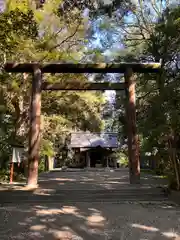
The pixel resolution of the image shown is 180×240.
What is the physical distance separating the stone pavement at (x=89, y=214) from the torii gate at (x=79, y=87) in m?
1.19

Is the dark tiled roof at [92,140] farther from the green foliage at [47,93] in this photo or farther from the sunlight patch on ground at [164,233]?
the sunlight patch on ground at [164,233]

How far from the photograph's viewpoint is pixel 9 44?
6.96 m

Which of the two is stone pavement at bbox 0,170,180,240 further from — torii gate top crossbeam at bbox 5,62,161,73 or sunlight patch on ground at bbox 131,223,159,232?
torii gate top crossbeam at bbox 5,62,161,73

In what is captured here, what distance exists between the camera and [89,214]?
21.0 feet

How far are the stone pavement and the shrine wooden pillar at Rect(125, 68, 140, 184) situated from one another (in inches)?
44.4

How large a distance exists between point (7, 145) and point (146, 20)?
9.44 metres

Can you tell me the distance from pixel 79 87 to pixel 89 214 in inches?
237

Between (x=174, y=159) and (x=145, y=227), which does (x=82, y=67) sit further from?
(x=145, y=227)

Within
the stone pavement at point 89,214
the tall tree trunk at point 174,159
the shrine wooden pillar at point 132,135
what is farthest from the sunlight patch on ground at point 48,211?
the shrine wooden pillar at point 132,135

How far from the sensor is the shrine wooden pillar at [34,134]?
956cm

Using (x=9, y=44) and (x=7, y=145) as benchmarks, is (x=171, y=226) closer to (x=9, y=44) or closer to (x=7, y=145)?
(x=9, y=44)

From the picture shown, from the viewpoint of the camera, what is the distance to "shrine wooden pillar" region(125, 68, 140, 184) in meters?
9.88

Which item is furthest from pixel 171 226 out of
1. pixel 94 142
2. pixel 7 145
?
pixel 94 142

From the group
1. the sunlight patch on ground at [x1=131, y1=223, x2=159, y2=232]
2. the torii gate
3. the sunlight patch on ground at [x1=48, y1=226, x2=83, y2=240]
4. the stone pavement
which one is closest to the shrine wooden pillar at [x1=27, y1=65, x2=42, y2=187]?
the torii gate
